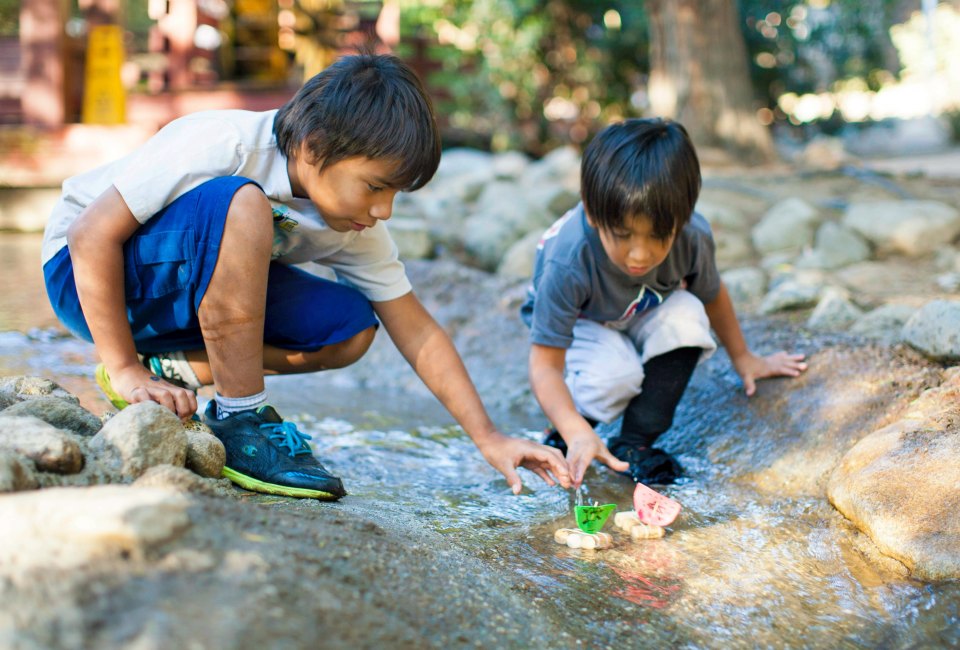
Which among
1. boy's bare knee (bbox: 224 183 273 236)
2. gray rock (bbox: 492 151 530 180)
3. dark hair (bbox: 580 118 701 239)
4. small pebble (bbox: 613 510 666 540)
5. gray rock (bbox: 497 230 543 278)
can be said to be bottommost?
gray rock (bbox: 492 151 530 180)

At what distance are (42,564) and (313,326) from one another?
50.9 inches

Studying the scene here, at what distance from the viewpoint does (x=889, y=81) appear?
10711 millimetres

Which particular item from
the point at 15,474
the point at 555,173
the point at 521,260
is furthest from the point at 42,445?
the point at 555,173

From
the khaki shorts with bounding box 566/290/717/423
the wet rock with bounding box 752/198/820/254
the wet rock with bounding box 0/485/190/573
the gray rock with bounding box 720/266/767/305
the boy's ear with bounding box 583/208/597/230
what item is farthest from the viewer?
the wet rock with bounding box 752/198/820/254

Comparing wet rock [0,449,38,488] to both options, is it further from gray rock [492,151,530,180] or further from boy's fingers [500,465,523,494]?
gray rock [492,151,530,180]

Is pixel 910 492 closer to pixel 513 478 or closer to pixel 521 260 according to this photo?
pixel 513 478

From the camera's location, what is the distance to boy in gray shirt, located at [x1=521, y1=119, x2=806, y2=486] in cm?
230

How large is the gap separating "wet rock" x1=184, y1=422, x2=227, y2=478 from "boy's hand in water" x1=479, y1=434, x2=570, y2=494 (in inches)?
24.0

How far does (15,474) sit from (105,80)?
7920 mm

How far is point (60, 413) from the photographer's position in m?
1.86

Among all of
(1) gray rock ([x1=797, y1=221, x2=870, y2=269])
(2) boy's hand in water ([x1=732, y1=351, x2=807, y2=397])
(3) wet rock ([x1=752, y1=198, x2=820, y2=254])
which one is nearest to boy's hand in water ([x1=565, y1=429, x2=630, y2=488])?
(2) boy's hand in water ([x1=732, y1=351, x2=807, y2=397])

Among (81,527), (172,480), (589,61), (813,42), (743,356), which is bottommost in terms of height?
(743,356)

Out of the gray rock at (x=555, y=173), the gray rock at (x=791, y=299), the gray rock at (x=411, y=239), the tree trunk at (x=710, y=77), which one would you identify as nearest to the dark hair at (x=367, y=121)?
the gray rock at (x=791, y=299)

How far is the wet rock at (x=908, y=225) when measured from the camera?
452 cm
